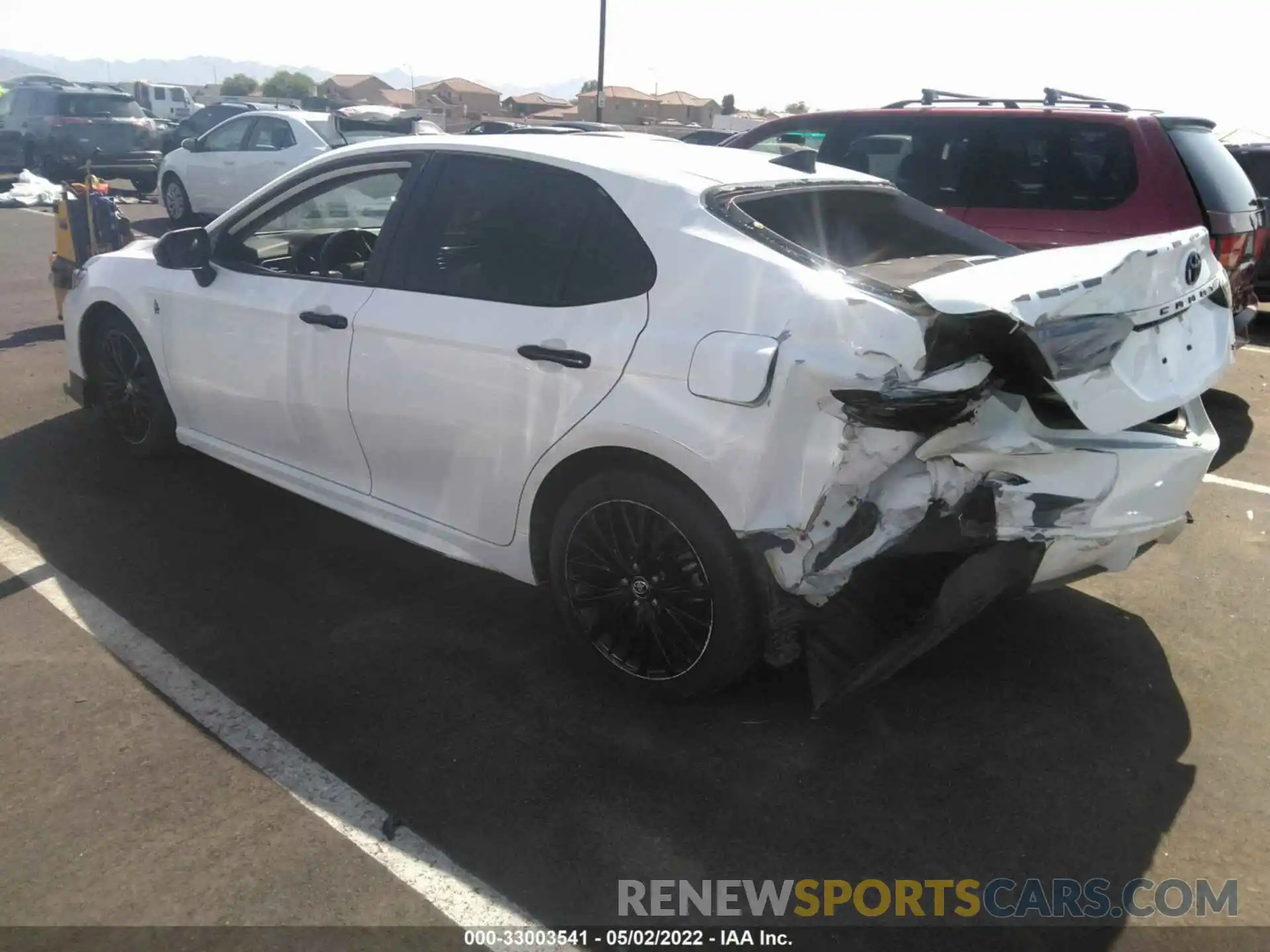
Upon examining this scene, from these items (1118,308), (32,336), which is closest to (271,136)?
(32,336)

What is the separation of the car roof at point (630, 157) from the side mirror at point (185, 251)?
78 centimetres

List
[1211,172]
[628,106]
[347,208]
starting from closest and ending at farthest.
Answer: [347,208] < [1211,172] < [628,106]

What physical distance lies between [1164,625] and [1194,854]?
55.9 inches

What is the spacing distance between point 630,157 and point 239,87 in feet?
303

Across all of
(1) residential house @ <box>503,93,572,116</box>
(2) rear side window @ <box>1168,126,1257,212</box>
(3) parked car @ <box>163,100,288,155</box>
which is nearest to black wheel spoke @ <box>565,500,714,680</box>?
(2) rear side window @ <box>1168,126,1257,212</box>

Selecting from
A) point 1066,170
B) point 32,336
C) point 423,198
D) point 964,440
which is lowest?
point 32,336

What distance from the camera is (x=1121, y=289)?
2.96 meters

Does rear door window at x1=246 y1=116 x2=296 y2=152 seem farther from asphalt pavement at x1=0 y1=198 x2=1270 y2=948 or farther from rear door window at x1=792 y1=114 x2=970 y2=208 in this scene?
asphalt pavement at x1=0 y1=198 x2=1270 y2=948

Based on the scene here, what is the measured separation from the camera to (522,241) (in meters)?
3.55

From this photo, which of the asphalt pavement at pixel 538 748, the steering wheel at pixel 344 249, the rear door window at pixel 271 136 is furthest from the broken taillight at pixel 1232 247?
the rear door window at pixel 271 136

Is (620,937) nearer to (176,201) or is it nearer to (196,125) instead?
(176,201)

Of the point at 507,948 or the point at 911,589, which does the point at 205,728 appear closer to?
the point at 507,948

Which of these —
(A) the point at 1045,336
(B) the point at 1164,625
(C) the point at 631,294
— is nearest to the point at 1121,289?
(A) the point at 1045,336

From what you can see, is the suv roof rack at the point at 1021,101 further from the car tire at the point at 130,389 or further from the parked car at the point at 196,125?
the parked car at the point at 196,125
